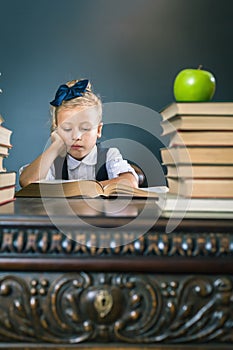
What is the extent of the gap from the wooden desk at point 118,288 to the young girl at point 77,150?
1297 millimetres

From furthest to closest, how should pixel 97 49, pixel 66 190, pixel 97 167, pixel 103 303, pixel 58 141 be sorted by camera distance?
1. pixel 97 49
2. pixel 97 167
3. pixel 58 141
4. pixel 66 190
5. pixel 103 303

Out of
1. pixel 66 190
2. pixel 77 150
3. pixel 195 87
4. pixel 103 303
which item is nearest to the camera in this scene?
pixel 103 303

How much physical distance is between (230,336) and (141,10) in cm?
302

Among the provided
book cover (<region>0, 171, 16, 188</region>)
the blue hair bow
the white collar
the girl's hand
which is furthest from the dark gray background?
book cover (<region>0, 171, 16, 188</region>)

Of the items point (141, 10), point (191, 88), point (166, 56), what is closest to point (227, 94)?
point (166, 56)

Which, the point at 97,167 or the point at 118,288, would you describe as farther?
the point at 97,167

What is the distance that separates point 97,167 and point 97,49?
1195 millimetres

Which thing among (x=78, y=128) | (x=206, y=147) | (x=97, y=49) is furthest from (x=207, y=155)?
(x=97, y=49)

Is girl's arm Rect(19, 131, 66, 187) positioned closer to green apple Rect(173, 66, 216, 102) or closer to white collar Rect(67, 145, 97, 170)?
white collar Rect(67, 145, 97, 170)

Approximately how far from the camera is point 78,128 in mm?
2088

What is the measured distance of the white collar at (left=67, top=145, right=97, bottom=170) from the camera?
2.32 metres

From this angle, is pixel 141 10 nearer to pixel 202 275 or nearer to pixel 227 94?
pixel 227 94

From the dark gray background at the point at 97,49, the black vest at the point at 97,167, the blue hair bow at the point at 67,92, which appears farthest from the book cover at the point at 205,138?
the dark gray background at the point at 97,49

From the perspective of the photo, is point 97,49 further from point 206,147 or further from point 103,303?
point 103,303
